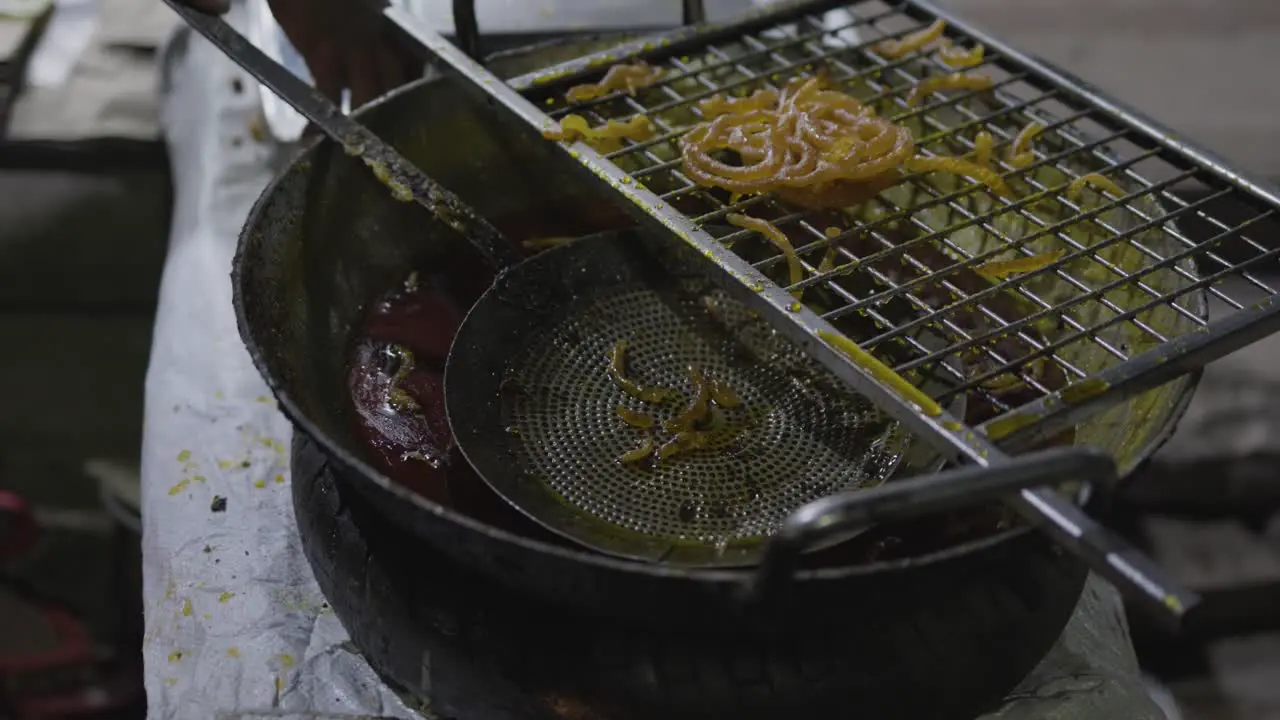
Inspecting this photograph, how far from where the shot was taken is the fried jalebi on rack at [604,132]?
186 cm

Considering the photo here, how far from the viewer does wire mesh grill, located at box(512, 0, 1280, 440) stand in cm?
170

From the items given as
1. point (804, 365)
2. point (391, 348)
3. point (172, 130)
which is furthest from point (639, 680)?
point (172, 130)

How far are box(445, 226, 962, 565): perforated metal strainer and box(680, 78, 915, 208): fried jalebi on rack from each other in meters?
0.23

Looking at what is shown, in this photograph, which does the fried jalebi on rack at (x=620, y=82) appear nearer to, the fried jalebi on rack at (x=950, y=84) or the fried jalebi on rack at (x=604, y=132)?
the fried jalebi on rack at (x=604, y=132)

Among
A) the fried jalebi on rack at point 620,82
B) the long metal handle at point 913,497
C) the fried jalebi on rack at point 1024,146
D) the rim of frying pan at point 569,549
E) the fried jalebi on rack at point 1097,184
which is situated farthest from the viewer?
the fried jalebi on rack at point 620,82

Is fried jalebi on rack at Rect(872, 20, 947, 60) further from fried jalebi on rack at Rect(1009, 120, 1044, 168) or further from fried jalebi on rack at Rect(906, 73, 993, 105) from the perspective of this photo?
fried jalebi on rack at Rect(1009, 120, 1044, 168)

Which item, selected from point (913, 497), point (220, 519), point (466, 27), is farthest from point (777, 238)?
point (220, 519)

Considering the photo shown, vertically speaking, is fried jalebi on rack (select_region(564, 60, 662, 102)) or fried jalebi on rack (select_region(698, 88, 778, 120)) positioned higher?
fried jalebi on rack (select_region(564, 60, 662, 102))

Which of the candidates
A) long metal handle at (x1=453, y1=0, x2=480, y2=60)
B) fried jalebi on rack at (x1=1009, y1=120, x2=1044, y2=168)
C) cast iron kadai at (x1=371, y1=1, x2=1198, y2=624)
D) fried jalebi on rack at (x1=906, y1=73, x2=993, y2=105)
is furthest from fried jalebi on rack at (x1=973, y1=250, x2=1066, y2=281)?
long metal handle at (x1=453, y1=0, x2=480, y2=60)

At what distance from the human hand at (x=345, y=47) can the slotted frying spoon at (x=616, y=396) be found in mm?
409

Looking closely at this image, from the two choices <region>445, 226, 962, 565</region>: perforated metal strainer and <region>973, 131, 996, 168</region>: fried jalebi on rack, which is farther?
<region>973, 131, 996, 168</region>: fried jalebi on rack

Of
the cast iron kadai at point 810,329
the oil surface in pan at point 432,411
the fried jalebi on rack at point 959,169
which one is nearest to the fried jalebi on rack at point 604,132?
the cast iron kadai at point 810,329

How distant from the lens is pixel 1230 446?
3053mm

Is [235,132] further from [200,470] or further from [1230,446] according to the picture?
Result: [1230,446]
